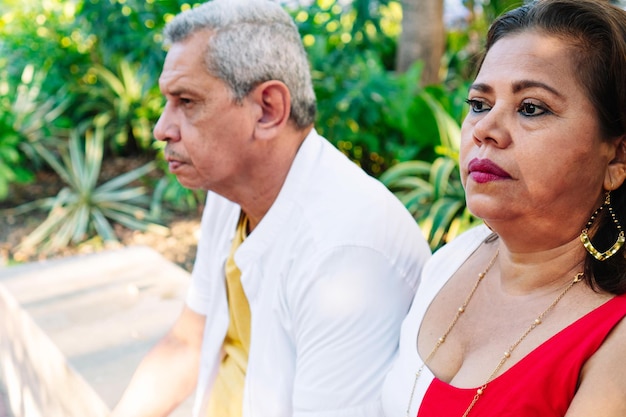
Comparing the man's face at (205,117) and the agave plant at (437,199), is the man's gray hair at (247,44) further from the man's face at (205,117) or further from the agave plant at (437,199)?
the agave plant at (437,199)

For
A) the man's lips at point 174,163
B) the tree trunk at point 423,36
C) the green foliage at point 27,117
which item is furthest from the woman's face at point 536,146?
the green foliage at point 27,117

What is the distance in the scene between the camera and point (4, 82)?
6652 millimetres

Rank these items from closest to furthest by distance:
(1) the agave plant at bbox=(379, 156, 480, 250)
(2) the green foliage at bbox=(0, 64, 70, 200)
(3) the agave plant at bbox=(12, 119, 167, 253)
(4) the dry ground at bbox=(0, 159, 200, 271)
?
(1) the agave plant at bbox=(379, 156, 480, 250), (4) the dry ground at bbox=(0, 159, 200, 271), (3) the agave plant at bbox=(12, 119, 167, 253), (2) the green foliage at bbox=(0, 64, 70, 200)

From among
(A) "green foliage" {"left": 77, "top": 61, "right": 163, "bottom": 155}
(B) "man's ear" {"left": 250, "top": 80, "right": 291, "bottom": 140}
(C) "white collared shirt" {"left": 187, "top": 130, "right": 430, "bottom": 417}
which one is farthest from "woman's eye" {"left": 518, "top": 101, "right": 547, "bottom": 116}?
(A) "green foliage" {"left": 77, "top": 61, "right": 163, "bottom": 155}

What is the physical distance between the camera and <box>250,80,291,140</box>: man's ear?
1.99 metres

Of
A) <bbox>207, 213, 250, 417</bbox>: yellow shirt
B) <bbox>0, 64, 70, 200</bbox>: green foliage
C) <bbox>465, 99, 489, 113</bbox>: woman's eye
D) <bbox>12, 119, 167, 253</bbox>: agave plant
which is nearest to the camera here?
<bbox>465, 99, 489, 113</bbox>: woman's eye

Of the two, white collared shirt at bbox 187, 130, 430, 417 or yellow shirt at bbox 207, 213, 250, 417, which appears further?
yellow shirt at bbox 207, 213, 250, 417

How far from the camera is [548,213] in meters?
1.34

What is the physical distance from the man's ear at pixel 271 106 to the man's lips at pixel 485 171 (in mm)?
745

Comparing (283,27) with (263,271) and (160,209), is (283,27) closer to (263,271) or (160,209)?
(263,271)

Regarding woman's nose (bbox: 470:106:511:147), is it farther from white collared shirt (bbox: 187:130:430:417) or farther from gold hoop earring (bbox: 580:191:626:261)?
white collared shirt (bbox: 187:130:430:417)

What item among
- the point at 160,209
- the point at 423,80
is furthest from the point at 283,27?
the point at 160,209

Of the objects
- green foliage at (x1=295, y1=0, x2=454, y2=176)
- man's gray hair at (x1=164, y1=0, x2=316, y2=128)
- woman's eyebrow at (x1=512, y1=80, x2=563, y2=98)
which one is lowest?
green foliage at (x1=295, y1=0, x2=454, y2=176)

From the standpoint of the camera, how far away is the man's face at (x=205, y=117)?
1.97 meters
